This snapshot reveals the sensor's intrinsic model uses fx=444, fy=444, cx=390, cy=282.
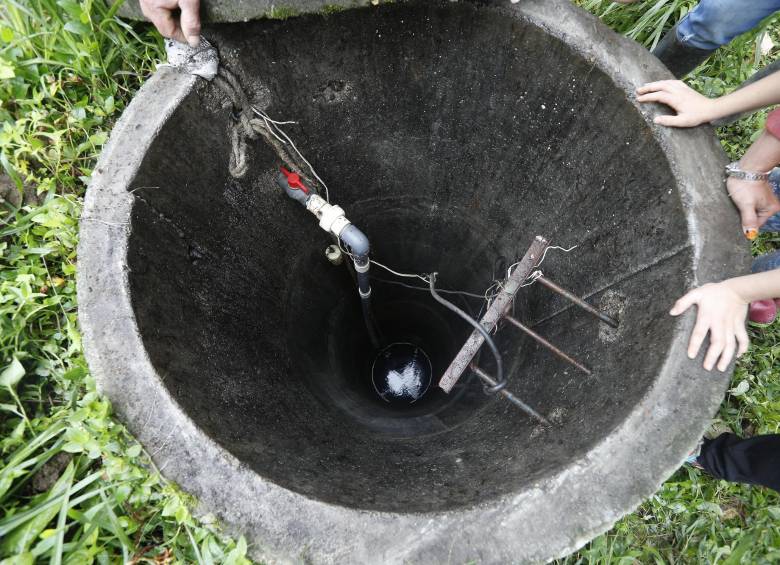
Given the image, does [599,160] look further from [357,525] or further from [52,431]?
[52,431]

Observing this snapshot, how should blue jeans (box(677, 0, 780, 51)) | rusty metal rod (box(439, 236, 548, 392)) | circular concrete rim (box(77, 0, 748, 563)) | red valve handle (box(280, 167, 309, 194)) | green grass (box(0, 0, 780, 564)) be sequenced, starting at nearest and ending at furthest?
circular concrete rim (box(77, 0, 748, 563)) → green grass (box(0, 0, 780, 564)) → rusty metal rod (box(439, 236, 548, 392)) → red valve handle (box(280, 167, 309, 194)) → blue jeans (box(677, 0, 780, 51))

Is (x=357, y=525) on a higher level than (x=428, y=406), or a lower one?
lower

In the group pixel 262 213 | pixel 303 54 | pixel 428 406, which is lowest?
pixel 428 406

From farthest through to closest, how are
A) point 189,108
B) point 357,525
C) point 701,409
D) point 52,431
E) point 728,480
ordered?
point 728,480, point 189,108, point 52,431, point 701,409, point 357,525

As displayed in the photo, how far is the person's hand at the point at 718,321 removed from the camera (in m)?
1.45

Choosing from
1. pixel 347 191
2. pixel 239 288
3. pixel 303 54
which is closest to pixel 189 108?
pixel 303 54

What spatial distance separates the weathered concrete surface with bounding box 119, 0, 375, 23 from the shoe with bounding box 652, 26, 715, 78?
2049 mm

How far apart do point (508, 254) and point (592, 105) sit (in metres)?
0.92

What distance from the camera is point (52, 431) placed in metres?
1.53

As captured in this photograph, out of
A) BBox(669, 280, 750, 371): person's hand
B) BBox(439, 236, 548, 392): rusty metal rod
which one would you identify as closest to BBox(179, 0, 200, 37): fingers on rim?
BBox(439, 236, 548, 392): rusty metal rod

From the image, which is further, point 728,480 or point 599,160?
point 728,480

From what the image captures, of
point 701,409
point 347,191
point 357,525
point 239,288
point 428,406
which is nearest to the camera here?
point 357,525

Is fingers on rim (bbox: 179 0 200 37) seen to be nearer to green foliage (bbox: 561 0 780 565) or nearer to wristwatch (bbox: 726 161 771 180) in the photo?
wristwatch (bbox: 726 161 771 180)

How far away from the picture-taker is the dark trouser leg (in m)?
2.09
